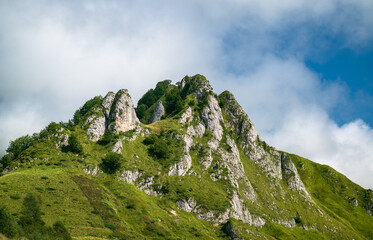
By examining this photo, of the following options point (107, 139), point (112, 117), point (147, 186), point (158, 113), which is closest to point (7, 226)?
point (147, 186)

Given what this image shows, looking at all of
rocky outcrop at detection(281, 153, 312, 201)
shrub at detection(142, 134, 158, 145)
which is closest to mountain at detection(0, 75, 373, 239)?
shrub at detection(142, 134, 158, 145)

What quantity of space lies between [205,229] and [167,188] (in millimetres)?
22124

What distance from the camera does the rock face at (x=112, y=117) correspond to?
107469 mm

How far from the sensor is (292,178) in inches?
6452

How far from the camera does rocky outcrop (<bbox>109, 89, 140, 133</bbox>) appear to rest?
4482 inches

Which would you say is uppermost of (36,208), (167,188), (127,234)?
(167,188)

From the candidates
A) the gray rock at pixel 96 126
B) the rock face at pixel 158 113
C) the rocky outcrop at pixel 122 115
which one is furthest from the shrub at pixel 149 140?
the rock face at pixel 158 113

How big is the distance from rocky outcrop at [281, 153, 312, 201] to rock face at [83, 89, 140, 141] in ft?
374

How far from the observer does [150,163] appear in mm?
104625

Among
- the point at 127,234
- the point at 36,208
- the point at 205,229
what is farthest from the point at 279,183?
the point at 36,208

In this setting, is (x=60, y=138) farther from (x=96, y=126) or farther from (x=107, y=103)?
(x=107, y=103)

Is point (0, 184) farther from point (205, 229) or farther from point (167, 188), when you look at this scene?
point (205, 229)

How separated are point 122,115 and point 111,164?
34660 millimetres

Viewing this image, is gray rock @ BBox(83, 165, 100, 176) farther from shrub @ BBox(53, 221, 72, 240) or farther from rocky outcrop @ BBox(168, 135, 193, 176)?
shrub @ BBox(53, 221, 72, 240)
